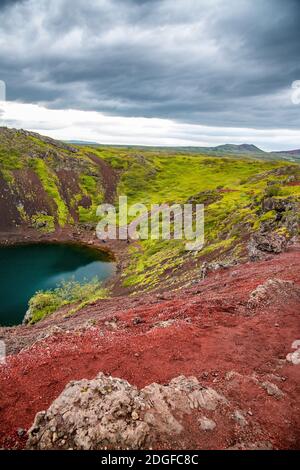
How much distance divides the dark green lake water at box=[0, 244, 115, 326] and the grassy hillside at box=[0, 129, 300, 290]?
1130 centimetres

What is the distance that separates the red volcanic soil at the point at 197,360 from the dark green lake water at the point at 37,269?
4663cm

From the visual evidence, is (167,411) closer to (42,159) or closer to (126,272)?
(126,272)

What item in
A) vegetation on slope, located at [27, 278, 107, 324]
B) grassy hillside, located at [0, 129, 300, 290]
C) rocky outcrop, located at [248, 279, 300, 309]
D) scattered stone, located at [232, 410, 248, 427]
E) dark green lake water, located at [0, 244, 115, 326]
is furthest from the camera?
dark green lake water, located at [0, 244, 115, 326]

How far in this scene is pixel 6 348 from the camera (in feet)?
98.4

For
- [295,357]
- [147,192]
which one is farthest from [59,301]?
[147,192]

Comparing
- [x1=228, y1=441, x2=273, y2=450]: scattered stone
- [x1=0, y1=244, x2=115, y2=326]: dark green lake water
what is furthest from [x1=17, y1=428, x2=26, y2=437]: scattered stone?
[x1=0, y1=244, x2=115, y2=326]: dark green lake water

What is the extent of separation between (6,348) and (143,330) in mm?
13842

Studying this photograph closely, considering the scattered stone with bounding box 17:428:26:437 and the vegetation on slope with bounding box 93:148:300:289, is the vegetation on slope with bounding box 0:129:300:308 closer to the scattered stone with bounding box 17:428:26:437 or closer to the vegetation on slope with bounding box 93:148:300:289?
the vegetation on slope with bounding box 93:148:300:289

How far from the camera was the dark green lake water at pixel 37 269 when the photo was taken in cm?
7075

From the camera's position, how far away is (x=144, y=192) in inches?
6388

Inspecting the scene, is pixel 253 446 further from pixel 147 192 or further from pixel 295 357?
pixel 147 192

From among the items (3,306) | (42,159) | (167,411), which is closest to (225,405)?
(167,411)

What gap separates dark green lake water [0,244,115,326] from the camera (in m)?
70.8

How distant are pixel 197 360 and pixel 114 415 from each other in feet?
23.0
